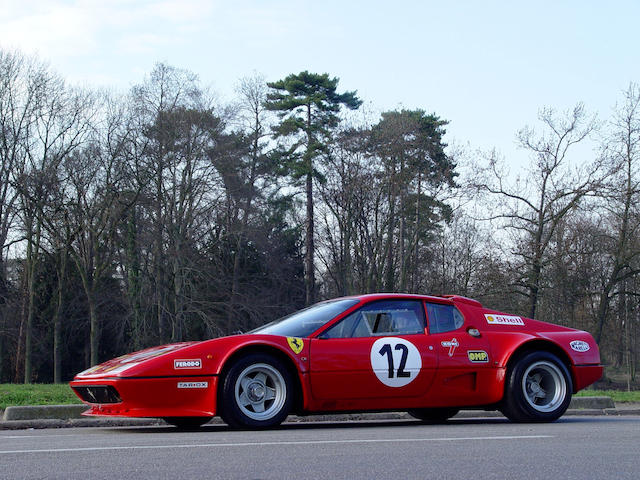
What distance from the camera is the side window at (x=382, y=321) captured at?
8008 millimetres

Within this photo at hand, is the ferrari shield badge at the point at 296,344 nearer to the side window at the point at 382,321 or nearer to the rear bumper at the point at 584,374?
the side window at the point at 382,321

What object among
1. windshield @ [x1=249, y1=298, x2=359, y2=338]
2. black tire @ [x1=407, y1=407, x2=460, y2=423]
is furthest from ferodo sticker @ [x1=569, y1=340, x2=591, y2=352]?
windshield @ [x1=249, y1=298, x2=359, y2=338]

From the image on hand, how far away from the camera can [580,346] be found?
8.87m

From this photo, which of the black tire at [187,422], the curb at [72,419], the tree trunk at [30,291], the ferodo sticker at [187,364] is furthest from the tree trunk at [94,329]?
the ferodo sticker at [187,364]

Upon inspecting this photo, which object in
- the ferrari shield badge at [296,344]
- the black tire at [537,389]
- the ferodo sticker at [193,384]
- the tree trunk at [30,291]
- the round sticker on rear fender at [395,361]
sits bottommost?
the black tire at [537,389]

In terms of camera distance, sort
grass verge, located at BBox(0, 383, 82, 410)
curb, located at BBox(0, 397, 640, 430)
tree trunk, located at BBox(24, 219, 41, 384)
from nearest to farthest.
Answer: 1. curb, located at BBox(0, 397, 640, 430)
2. grass verge, located at BBox(0, 383, 82, 410)
3. tree trunk, located at BBox(24, 219, 41, 384)

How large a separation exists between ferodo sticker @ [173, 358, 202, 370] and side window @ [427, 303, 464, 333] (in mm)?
2449

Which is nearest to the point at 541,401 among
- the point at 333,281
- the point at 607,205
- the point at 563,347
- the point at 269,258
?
the point at 563,347

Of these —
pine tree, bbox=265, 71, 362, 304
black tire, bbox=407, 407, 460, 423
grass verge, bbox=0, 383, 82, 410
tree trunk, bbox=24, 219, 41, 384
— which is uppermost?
pine tree, bbox=265, 71, 362, 304

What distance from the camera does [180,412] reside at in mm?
7293

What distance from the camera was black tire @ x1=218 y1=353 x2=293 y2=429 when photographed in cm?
746

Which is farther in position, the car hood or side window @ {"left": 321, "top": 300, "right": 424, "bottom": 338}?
side window @ {"left": 321, "top": 300, "right": 424, "bottom": 338}

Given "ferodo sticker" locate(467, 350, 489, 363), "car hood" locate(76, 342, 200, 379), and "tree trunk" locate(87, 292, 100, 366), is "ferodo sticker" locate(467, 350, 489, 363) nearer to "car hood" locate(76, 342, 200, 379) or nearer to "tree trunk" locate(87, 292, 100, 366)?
"car hood" locate(76, 342, 200, 379)

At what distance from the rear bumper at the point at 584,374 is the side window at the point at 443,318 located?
4.68 ft
